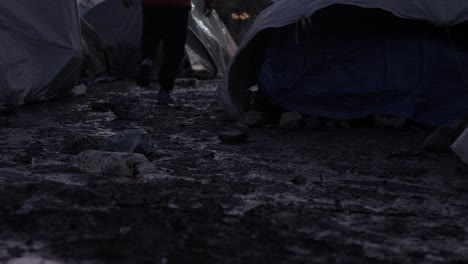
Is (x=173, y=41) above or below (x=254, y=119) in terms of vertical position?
above

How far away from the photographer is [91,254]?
1545mm

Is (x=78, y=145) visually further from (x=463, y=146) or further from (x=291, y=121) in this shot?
(x=463, y=146)

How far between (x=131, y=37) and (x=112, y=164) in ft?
21.3

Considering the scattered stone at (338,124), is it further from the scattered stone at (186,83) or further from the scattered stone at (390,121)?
the scattered stone at (186,83)

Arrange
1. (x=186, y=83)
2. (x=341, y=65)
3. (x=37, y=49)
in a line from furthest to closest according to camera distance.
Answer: (x=186, y=83) < (x=37, y=49) < (x=341, y=65)

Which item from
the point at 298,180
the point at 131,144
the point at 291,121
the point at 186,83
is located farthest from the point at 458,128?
the point at 186,83

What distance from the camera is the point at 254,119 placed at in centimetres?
399

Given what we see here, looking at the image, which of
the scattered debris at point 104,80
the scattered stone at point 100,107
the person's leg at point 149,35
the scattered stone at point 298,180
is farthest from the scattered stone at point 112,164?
the scattered debris at point 104,80

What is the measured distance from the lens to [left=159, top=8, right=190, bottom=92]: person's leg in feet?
16.3

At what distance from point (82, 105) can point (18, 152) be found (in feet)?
7.48

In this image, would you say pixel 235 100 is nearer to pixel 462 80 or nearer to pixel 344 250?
pixel 462 80

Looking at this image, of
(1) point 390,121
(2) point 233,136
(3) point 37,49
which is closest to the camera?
(2) point 233,136

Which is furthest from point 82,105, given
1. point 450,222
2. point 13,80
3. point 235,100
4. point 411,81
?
point 450,222

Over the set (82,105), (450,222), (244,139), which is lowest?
(82,105)
